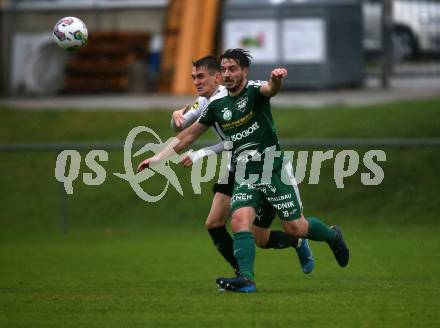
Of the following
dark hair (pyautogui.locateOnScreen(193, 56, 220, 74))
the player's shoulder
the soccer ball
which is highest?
the soccer ball

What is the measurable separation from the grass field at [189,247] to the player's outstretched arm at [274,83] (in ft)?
5.53

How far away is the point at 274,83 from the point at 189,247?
255 inches

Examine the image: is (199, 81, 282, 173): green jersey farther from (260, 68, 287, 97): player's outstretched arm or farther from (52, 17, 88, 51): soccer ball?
(52, 17, 88, 51): soccer ball

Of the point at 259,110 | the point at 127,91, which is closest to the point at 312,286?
the point at 259,110

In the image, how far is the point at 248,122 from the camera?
32.1ft

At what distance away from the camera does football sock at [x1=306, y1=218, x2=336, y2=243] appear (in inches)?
403

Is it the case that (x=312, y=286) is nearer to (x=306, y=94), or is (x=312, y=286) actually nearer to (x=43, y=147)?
(x=43, y=147)

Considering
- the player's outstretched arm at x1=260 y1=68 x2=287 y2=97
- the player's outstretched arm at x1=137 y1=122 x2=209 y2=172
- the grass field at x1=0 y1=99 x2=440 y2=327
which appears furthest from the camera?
the player's outstretched arm at x1=137 y1=122 x2=209 y2=172

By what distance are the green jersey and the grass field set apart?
3.86 ft

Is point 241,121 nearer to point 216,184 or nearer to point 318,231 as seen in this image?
point 216,184

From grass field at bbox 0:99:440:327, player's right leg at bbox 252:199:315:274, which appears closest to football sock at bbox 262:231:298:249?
player's right leg at bbox 252:199:315:274

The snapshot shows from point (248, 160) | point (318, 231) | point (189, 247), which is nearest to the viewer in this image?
point (248, 160)

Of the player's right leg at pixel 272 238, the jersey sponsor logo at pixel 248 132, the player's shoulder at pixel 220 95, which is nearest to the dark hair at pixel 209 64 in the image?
the player's shoulder at pixel 220 95

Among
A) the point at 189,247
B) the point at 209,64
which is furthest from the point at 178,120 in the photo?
the point at 189,247
